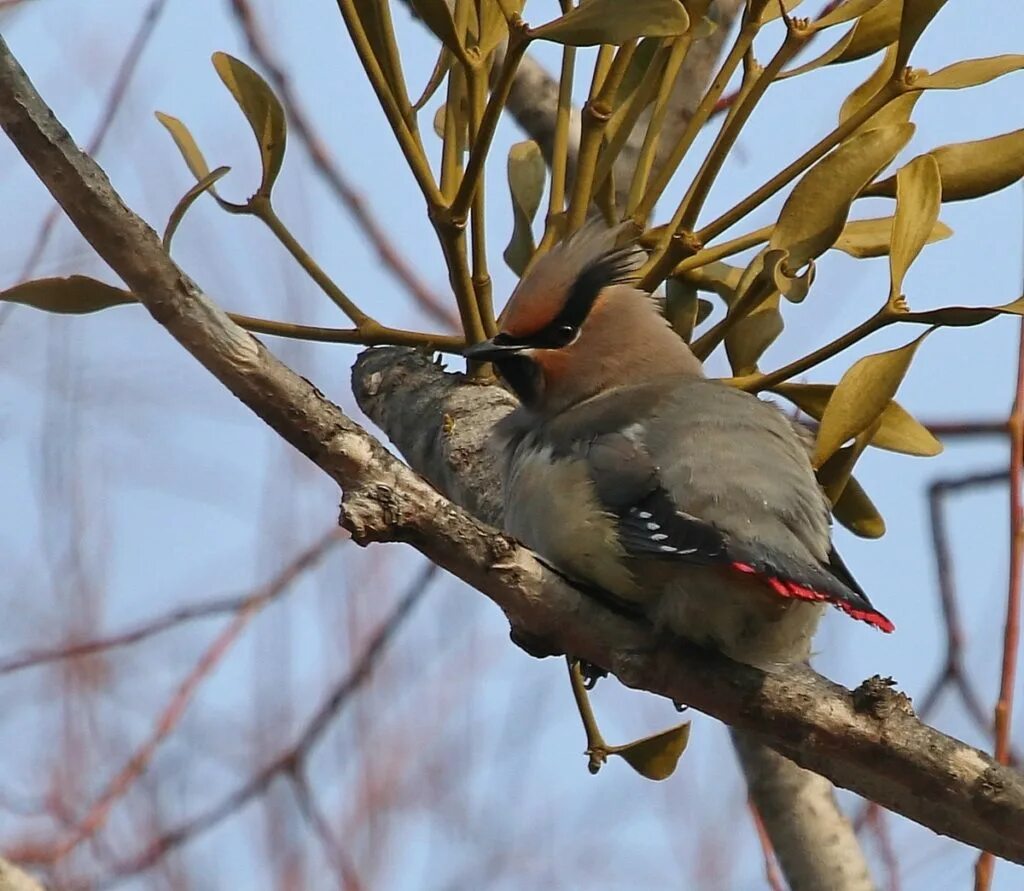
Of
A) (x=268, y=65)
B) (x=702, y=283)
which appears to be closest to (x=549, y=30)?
(x=702, y=283)

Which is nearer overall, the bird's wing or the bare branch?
the bare branch

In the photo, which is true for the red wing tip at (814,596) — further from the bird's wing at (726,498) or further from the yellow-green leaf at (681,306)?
the yellow-green leaf at (681,306)

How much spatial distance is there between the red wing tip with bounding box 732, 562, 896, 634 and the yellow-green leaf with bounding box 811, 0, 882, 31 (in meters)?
0.96

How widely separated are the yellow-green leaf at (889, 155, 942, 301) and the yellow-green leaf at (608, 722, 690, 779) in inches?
32.4

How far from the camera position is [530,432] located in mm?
2867

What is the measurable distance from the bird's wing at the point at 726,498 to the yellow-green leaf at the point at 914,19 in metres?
0.62

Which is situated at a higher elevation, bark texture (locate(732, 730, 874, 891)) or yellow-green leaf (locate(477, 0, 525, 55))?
yellow-green leaf (locate(477, 0, 525, 55))

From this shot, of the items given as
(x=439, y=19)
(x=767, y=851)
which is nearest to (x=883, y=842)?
(x=767, y=851)

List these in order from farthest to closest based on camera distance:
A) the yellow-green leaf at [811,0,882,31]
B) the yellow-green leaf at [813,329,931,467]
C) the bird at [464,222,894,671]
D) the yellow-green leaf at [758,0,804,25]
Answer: the yellow-green leaf at [758,0,804,25] → the yellow-green leaf at [811,0,882,31] → the yellow-green leaf at [813,329,931,467] → the bird at [464,222,894,671]

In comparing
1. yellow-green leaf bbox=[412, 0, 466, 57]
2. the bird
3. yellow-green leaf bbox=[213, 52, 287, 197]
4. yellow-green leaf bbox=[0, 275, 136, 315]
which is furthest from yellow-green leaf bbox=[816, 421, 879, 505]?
yellow-green leaf bbox=[0, 275, 136, 315]

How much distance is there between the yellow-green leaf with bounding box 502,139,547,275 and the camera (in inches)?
126

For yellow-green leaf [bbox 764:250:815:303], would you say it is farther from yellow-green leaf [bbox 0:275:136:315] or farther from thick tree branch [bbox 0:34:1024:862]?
yellow-green leaf [bbox 0:275:136:315]

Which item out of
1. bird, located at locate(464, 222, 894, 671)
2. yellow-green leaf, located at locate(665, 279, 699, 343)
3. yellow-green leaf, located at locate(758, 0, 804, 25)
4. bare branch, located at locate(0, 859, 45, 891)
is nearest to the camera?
bare branch, located at locate(0, 859, 45, 891)

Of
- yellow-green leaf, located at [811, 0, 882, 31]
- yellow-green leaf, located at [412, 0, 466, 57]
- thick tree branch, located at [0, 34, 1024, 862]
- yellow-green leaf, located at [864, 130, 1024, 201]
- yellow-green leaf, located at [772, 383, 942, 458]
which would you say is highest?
yellow-green leaf, located at [811, 0, 882, 31]
